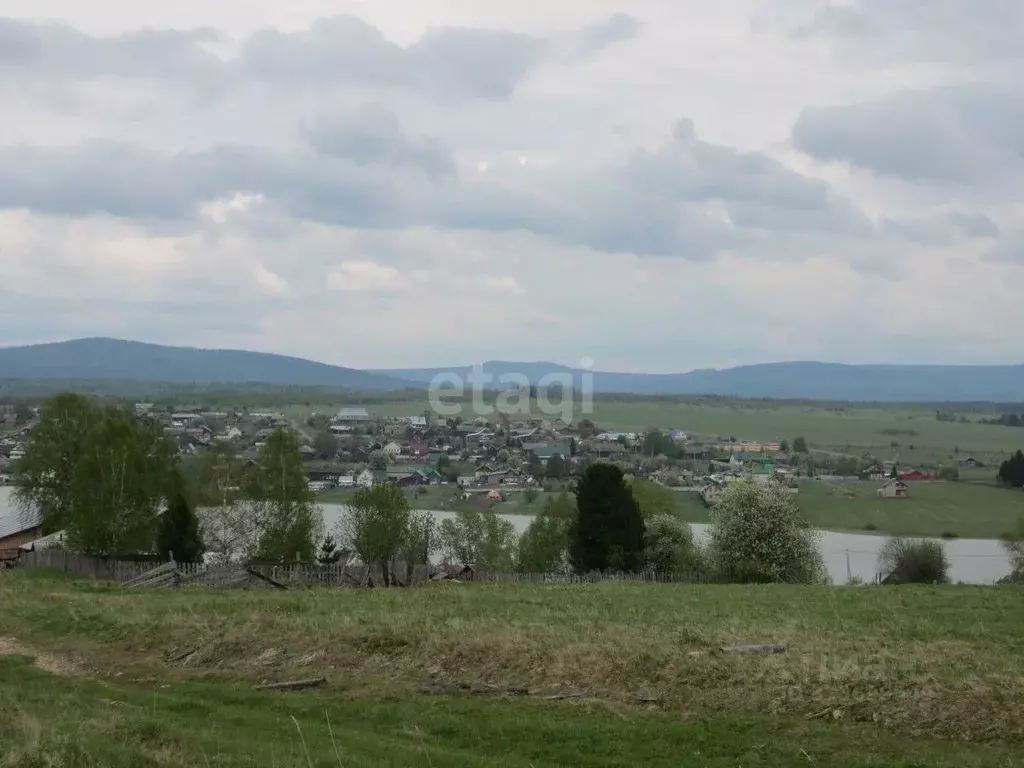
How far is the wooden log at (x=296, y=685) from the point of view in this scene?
16.3 m

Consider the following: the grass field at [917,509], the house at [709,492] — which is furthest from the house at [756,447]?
the house at [709,492]

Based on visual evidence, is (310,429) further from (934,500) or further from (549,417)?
(934,500)

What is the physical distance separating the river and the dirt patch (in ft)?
139

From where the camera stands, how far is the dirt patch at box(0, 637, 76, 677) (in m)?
18.1

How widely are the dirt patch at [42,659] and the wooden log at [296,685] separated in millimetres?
4344

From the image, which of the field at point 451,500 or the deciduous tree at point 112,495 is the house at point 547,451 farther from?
the deciduous tree at point 112,495

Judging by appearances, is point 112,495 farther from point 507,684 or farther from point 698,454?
point 698,454

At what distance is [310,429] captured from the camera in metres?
150

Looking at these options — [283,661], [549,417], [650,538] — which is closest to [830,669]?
[283,661]

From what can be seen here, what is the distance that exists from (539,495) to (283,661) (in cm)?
7942

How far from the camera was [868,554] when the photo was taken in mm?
74188

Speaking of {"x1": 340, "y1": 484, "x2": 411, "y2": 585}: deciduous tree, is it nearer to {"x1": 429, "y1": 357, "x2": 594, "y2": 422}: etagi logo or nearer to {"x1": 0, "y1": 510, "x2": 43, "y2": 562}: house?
{"x1": 0, "y1": 510, "x2": 43, "y2": 562}: house

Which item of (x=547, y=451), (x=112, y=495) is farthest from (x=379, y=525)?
(x=547, y=451)

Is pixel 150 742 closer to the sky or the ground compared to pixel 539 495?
closer to the sky
